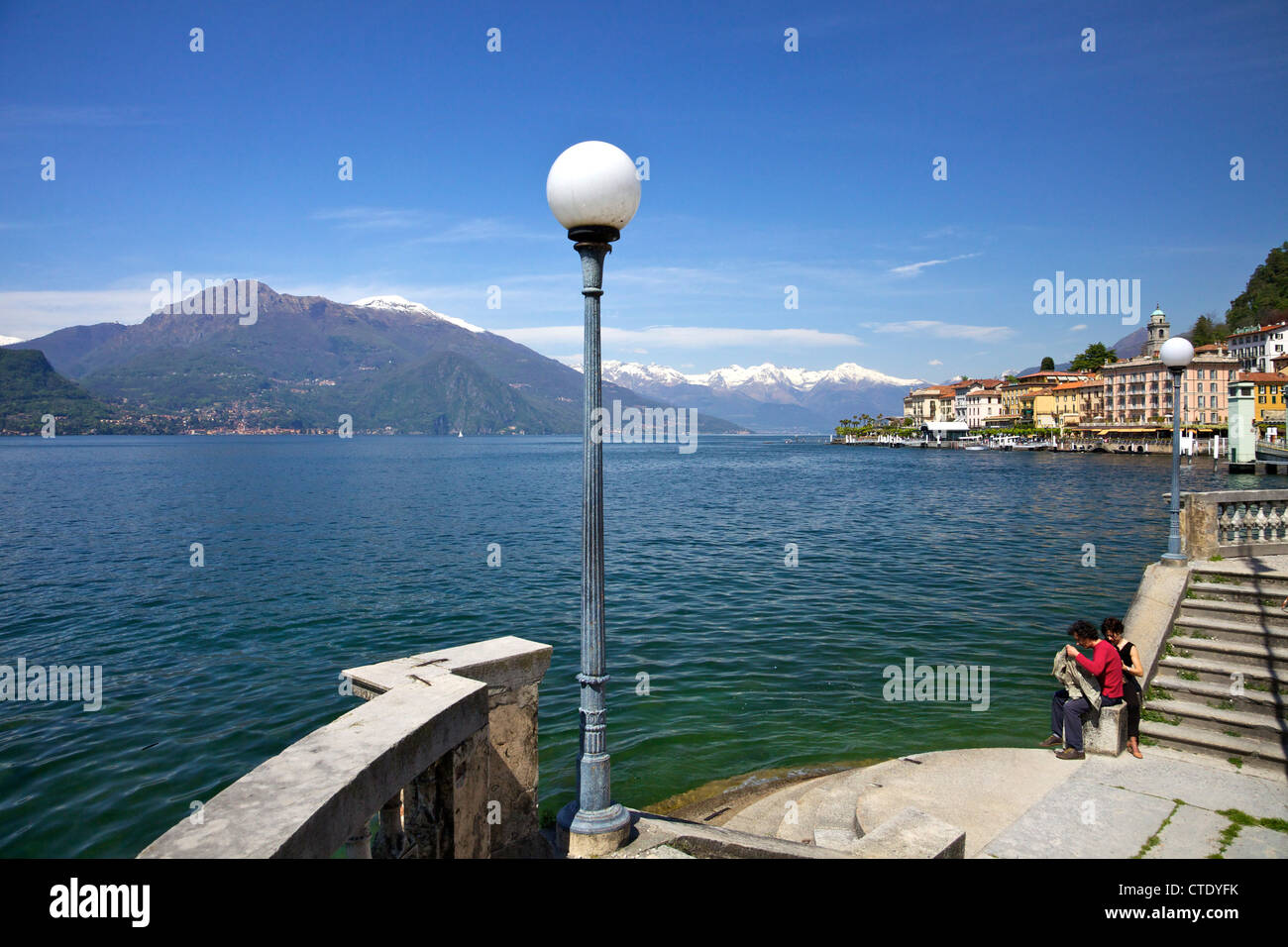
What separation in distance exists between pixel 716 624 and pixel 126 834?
13.5 meters

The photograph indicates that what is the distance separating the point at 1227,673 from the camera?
32.8 feet

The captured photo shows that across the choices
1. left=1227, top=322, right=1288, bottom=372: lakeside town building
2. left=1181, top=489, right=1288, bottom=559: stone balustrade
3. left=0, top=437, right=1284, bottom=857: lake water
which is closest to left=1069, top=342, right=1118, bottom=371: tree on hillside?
left=1227, top=322, right=1288, bottom=372: lakeside town building

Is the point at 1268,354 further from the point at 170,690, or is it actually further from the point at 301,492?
the point at 170,690

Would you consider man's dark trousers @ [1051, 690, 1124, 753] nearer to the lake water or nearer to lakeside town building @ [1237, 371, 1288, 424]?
the lake water

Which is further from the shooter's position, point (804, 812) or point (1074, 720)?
point (1074, 720)

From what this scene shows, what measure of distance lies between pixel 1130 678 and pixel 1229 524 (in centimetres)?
604

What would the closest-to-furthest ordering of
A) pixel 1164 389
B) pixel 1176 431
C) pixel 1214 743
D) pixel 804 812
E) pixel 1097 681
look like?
pixel 804 812
pixel 1214 743
pixel 1097 681
pixel 1176 431
pixel 1164 389

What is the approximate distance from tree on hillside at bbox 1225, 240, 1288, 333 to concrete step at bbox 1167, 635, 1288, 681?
17509cm

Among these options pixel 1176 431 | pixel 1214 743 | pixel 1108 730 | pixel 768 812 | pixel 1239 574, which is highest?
pixel 1176 431

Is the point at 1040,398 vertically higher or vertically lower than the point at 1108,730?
higher

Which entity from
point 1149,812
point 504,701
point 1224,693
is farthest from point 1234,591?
point 504,701

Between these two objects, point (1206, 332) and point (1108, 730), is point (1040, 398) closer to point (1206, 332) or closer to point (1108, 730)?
point (1206, 332)

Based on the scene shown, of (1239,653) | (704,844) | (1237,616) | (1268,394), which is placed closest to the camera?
(704,844)
